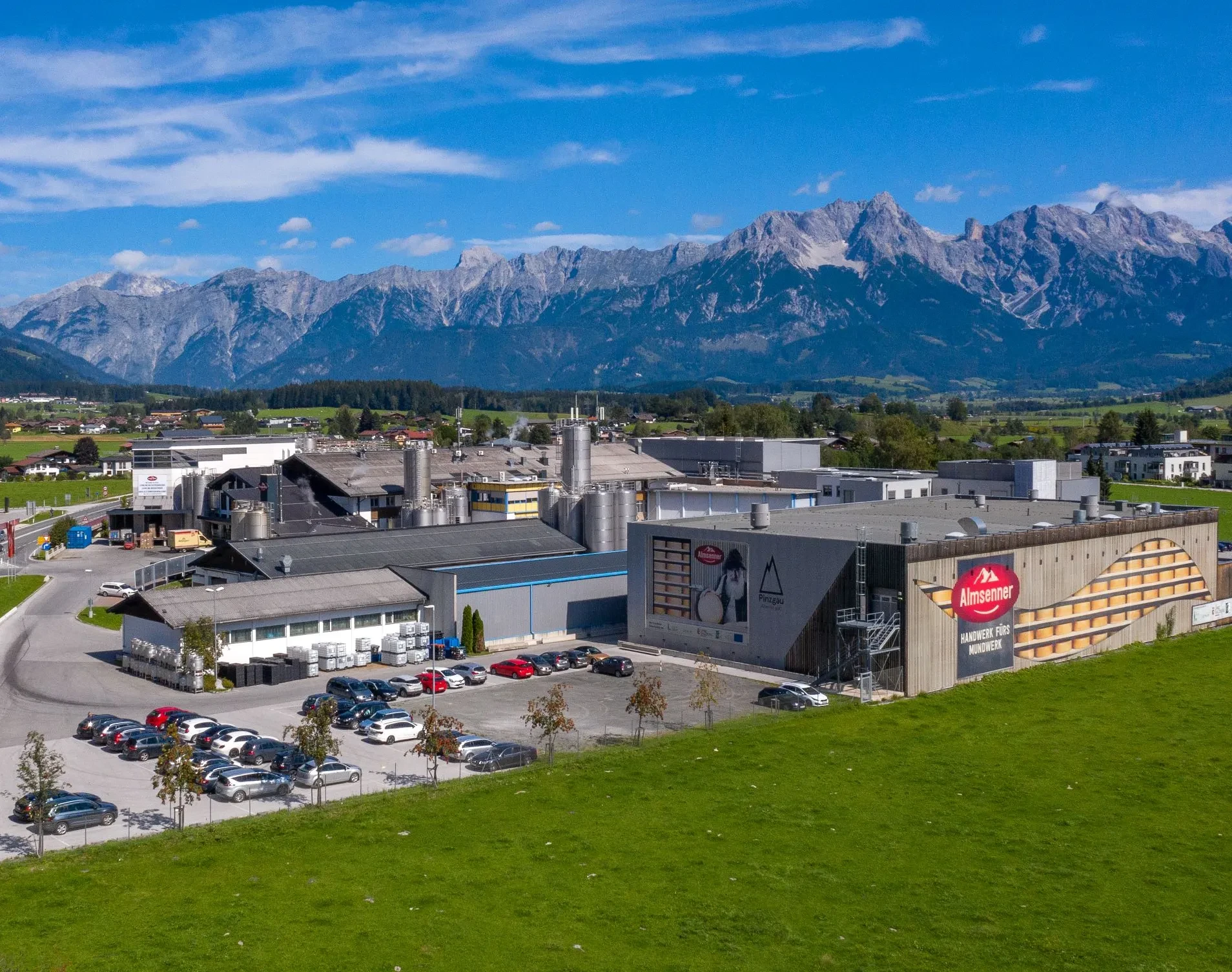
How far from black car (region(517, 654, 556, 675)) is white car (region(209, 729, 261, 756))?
13.6 m

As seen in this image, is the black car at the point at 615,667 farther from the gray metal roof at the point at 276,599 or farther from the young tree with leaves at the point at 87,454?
the young tree with leaves at the point at 87,454

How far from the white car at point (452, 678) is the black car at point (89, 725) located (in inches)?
455

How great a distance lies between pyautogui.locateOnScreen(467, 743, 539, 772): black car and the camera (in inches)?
1314

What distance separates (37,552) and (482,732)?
63.4 m

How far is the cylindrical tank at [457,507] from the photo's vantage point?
72.4 metres

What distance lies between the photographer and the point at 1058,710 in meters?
39.7

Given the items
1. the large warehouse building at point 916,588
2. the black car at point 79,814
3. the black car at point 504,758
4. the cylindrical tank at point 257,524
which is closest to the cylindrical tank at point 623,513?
the large warehouse building at point 916,588

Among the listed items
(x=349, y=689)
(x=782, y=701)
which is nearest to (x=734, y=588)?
(x=782, y=701)

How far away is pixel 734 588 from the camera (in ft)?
158

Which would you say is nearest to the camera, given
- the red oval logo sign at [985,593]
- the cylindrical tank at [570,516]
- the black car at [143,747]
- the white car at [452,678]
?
the black car at [143,747]

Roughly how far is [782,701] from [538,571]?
1766 cm

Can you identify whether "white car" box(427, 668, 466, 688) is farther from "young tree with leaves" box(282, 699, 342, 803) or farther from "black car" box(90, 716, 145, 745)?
"young tree with leaves" box(282, 699, 342, 803)

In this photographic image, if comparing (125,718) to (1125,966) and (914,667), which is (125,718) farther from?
(1125,966)

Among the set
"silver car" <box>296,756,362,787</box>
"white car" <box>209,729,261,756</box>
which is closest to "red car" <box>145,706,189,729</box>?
"white car" <box>209,729,261,756</box>
